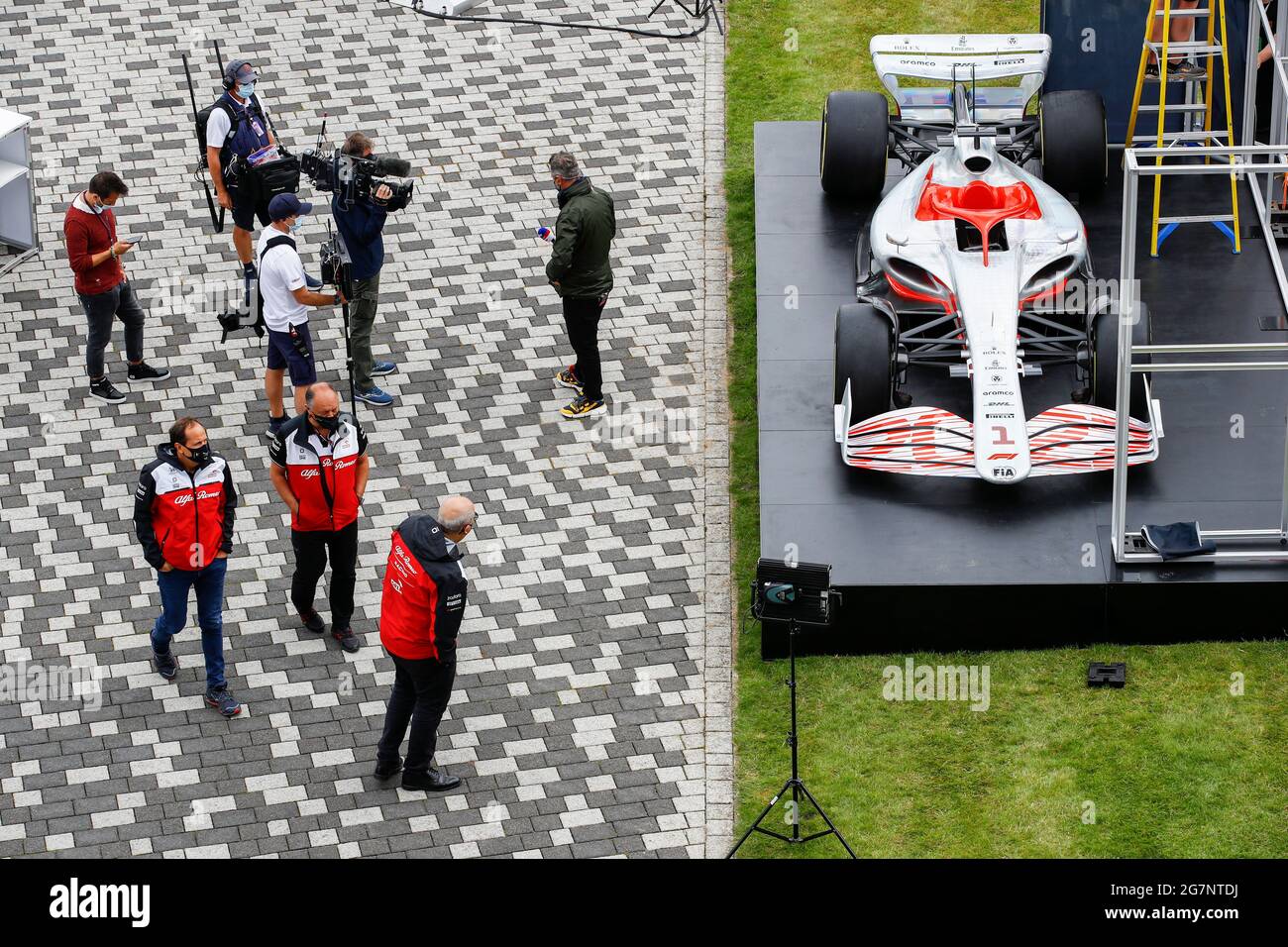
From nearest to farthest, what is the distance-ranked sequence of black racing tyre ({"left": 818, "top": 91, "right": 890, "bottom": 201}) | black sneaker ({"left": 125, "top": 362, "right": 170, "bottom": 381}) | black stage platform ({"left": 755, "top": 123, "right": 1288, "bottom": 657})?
black stage platform ({"left": 755, "top": 123, "right": 1288, "bottom": 657}) → black sneaker ({"left": 125, "top": 362, "right": 170, "bottom": 381}) → black racing tyre ({"left": 818, "top": 91, "right": 890, "bottom": 201})

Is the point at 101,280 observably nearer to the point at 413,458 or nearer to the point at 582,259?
the point at 413,458

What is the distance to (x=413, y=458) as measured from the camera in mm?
14055

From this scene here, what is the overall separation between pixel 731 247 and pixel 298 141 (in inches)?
157

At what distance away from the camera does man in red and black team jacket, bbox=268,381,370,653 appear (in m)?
11.5

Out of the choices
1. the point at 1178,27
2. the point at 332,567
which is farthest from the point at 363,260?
the point at 1178,27

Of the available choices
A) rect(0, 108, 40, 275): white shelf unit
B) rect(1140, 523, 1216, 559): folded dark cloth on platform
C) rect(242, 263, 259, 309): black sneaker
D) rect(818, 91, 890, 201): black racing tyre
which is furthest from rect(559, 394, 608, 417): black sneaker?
rect(0, 108, 40, 275): white shelf unit

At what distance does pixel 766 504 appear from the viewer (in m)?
13.0

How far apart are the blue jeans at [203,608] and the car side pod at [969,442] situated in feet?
13.8

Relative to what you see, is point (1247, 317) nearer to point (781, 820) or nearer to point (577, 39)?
point (781, 820)

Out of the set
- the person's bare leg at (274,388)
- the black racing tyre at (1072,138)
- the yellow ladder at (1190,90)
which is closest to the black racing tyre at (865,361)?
the yellow ladder at (1190,90)

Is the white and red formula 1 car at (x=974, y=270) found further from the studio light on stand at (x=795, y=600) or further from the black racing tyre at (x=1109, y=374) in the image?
the studio light on stand at (x=795, y=600)

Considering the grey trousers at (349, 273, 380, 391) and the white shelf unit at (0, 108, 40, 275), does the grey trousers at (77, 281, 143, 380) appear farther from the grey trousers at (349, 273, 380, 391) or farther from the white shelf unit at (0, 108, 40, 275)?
the white shelf unit at (0, 108, 40, 275)

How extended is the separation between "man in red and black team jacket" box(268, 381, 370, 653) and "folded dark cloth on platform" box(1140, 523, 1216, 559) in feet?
15.6
